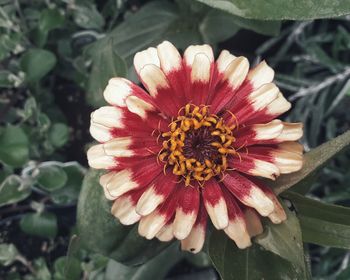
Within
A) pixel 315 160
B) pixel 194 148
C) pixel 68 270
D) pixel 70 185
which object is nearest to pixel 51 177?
pixel 70 185

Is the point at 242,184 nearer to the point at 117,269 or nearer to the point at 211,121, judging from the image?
the point at 211,121

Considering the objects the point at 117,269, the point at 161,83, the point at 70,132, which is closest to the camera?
the point at 161,83

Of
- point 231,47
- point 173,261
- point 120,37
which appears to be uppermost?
point 120,37

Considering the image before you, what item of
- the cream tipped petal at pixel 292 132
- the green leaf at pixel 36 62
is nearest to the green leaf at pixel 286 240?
the cream tipped petal at pixel 292 132

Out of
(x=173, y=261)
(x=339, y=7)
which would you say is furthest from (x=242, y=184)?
(x=173, y=261)

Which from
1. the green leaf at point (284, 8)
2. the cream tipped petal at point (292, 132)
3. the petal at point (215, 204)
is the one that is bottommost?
the petal at point (215, 204)

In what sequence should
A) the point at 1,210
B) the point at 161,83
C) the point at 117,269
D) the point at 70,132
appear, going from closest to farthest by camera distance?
the point at 161,83 < the point at 117,269 < the point at 1,210 < the point at 70,132

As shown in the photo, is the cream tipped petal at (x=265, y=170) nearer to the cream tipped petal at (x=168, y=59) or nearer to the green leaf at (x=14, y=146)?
the cream tipped petal at (x=168, y=59)
